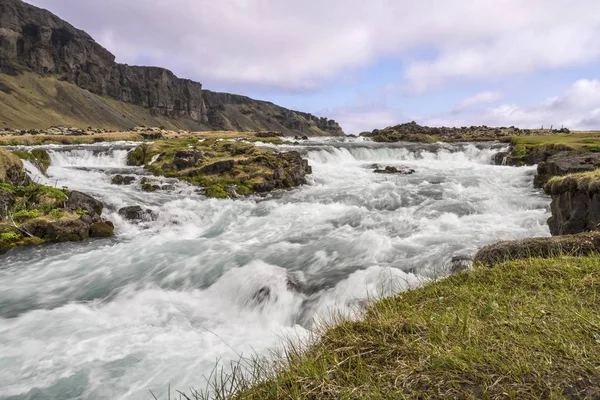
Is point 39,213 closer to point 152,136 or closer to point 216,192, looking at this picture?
point 216,192

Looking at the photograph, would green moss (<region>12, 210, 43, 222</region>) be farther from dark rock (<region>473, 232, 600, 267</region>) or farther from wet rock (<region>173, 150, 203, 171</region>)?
dark rock (<region>473, 232, 600, 267</region>)

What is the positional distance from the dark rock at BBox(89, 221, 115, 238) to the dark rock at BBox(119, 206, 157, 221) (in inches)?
78.4

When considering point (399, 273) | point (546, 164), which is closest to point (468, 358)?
point (399, 273)

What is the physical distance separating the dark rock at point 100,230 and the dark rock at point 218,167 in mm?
12968

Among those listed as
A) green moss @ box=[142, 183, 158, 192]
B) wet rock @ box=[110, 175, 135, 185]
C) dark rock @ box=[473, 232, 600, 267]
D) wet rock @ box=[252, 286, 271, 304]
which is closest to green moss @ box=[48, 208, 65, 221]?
green moss @ box=[142, 183, 158, 192]

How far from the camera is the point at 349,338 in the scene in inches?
141

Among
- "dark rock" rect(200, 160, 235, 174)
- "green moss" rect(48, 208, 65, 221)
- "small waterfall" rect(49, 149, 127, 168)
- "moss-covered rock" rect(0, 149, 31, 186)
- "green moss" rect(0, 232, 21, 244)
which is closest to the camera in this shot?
"green moss" rect(0, 232, 21, 244)

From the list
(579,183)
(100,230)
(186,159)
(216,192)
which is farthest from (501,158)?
(100,230)

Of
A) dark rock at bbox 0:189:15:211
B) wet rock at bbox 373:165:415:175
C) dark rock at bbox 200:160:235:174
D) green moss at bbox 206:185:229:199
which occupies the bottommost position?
green moss at bbox 206:185:229:199

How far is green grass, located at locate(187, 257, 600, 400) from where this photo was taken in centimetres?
263

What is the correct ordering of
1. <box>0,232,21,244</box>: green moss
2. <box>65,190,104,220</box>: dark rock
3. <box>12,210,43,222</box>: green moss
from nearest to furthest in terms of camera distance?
<box>0,232,21,244</box>: green moss → <box>12,210,43,222</box>: green moss → <box>65,190,104,220</box>: dark rock

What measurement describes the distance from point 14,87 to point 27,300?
7478 inches

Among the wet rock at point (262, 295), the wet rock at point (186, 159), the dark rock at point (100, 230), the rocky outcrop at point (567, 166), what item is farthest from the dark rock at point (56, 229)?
the rocky outcrop at point (567, 166)

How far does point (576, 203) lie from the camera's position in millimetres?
10469
